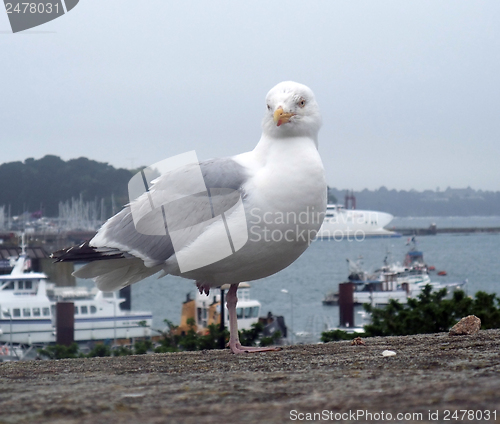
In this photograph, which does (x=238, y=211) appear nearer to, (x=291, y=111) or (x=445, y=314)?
(x=291, y=111)

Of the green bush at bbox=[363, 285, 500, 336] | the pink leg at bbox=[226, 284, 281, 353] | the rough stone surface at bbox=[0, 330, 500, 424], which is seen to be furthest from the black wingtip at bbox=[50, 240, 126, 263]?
the green bush at bbox=[363, 285, 500, 336]

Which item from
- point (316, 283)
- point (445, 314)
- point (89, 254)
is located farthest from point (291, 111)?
point (316, 283)

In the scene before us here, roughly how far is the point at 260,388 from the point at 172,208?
1843 millimetres

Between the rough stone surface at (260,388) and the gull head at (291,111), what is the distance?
3.95 ft

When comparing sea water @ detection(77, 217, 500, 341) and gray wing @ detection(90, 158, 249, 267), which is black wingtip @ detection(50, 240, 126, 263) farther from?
sea water @ detection(77, 217, 500, 341)

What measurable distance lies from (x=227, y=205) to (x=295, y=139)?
0.52 metres

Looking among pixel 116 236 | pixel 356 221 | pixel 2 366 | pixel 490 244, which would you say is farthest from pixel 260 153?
pixel 490 244

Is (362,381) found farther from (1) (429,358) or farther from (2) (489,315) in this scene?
(2) (489,315)

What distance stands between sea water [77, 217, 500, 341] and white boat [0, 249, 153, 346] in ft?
19.1

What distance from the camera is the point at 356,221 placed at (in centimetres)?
9300

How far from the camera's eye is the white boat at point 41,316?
25016 millimetres

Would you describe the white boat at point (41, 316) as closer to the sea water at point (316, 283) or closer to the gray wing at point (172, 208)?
the sea water at point (316, 283)

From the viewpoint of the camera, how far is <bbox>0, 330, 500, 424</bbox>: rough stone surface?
1.87 meters

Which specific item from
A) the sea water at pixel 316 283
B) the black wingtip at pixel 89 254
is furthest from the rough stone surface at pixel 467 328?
the sea water at pixel 316 283
